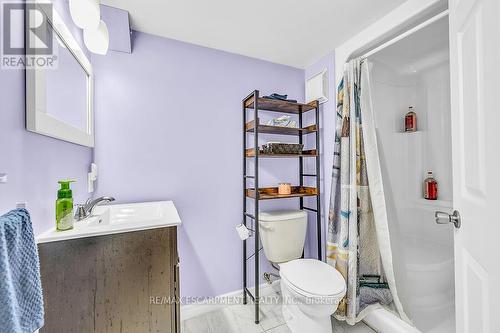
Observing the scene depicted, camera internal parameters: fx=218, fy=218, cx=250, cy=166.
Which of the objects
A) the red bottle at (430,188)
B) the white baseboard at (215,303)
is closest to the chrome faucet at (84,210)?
the white baseboard at (215,303)

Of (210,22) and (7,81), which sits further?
(210,22)

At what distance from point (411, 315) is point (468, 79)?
66.4 inches

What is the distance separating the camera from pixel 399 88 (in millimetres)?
2172

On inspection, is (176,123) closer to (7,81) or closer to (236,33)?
(236,33)

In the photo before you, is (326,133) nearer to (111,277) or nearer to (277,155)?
(277,155)

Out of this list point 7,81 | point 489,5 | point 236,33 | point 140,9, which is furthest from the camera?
point 236,33

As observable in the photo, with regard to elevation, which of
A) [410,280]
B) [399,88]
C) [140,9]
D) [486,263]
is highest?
[140,9]

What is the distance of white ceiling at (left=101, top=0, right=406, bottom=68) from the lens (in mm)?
1395

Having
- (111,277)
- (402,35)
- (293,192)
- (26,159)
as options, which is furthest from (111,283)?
(402,35)

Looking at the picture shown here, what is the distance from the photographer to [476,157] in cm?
71

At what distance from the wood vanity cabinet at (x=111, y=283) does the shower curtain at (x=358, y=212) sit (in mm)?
1222

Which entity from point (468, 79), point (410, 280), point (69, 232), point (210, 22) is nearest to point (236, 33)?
point (210, 22)

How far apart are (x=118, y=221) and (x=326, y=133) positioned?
1789mm

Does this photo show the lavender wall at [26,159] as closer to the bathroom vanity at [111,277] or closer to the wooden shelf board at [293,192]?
the bathroom vanity at [111,277]
